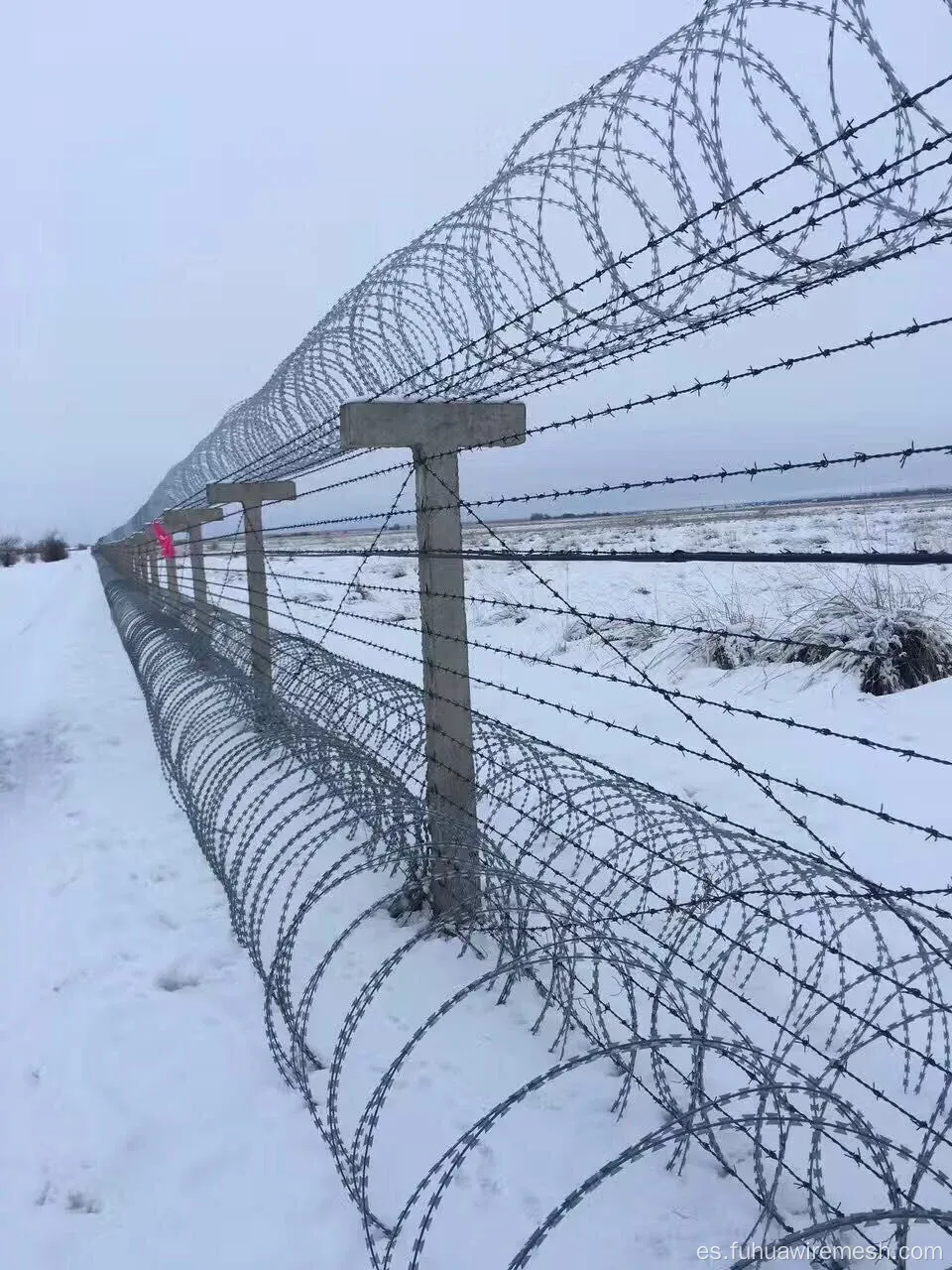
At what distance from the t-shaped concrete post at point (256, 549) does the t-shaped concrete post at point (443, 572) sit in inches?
157

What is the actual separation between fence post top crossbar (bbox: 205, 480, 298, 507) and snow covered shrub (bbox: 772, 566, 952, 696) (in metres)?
4.74

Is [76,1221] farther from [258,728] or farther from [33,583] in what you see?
[33,583]

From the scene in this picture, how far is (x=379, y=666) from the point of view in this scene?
37.3ft

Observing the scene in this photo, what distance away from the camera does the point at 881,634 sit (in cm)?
770

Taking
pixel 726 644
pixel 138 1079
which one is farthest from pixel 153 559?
pixel 138 1079

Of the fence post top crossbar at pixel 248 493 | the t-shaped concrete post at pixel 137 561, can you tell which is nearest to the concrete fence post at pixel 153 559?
the t-shaped concrete post at pixel 137 561

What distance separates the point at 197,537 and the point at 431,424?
26.6 ft

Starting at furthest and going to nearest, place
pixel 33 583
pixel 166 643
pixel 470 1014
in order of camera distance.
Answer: pixel 33 583, pixel 166 643, pixel 470 1014

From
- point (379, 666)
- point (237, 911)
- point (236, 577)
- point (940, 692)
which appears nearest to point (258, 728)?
point (237, 911)

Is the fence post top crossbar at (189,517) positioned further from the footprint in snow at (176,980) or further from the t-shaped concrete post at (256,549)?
the footprint in snow at (176,980)

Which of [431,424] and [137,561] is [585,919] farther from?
[137,561]

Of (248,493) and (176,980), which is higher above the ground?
(248,493)

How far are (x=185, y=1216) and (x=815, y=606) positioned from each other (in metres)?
8.67

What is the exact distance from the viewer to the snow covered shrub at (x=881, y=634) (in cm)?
737
